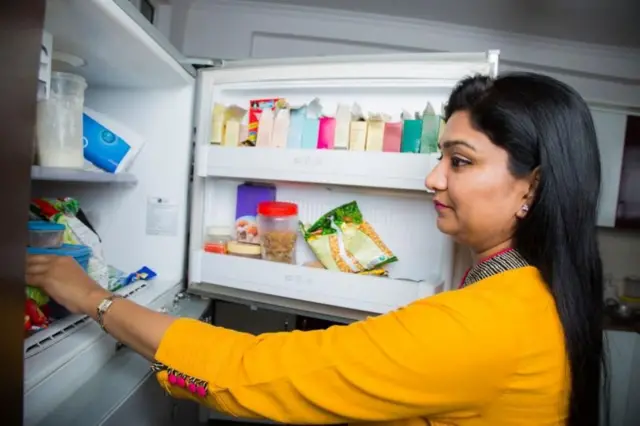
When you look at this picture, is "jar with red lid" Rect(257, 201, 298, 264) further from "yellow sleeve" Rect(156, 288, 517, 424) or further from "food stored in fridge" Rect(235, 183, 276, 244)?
"yellow sleeve" Rect(156, 288, 517, 424)

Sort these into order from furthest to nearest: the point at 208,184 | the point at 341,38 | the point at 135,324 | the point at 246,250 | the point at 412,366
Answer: the point at 341,38 < the point at 208,184 < the point at 246,250 < the point at 135,324 < the point at 412,366

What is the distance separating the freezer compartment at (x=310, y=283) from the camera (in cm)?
98

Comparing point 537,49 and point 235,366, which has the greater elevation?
point 537,49

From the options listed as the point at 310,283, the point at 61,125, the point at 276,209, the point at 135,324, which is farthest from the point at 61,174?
the point at 310,283

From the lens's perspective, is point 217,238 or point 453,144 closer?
point 453,144

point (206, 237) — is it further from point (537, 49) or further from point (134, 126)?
point (537, 49)

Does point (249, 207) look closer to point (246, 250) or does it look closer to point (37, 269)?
point (246, 250)

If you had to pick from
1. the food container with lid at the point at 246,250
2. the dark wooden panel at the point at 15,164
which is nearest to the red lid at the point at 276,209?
the food container with lid at the point at 246,250

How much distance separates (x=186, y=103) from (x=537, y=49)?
1.75 metres

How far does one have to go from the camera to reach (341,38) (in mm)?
1897

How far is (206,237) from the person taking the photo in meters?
1.21

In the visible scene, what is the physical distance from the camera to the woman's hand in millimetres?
682

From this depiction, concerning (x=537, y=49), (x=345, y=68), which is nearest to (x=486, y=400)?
(x=345, y=68)

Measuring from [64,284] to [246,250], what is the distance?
19.6 inches
